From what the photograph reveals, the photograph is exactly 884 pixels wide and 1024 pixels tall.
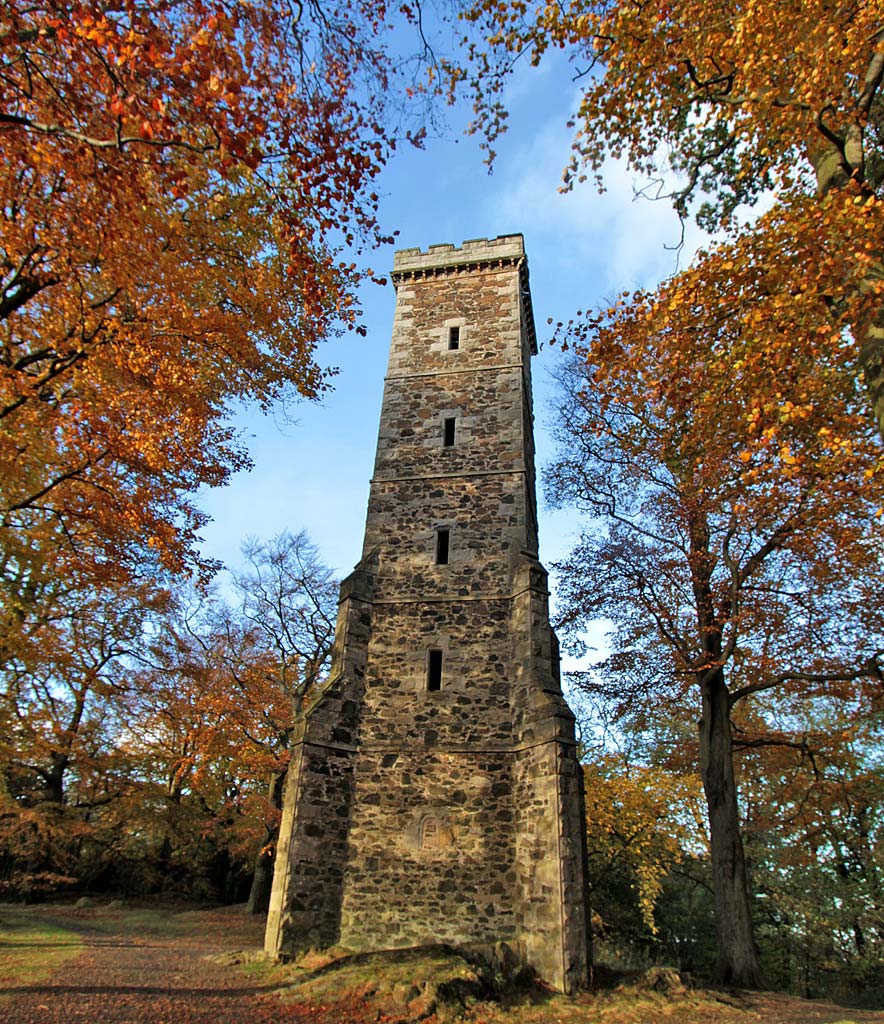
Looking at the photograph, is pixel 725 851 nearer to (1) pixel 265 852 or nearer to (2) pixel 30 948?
(2) pixel 30 948

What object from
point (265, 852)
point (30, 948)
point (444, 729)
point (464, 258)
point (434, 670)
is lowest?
point (30, 948)

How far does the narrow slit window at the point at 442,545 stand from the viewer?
13.9 metres

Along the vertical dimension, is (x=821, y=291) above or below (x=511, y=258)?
below

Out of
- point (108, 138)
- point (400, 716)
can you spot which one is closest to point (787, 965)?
point (400, 716)

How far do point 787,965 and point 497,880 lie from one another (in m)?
15.5

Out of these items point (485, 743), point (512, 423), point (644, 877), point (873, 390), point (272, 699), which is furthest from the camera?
point (272, 699)

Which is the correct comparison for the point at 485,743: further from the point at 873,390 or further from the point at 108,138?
the point at 108,138

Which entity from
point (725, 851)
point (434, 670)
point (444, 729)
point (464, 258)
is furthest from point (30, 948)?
point (464, 258)

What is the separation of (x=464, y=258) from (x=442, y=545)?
8.49 meters

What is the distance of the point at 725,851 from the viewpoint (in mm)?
12195

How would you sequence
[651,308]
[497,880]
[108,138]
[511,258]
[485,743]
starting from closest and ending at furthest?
[108,138] < [651,308] < [497,880] < [485,743] < [511,258]

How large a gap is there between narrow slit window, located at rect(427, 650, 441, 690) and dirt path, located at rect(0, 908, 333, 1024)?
17.2ft

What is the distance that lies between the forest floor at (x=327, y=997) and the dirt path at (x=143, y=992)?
2 cm

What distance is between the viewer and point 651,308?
9.23 metres
